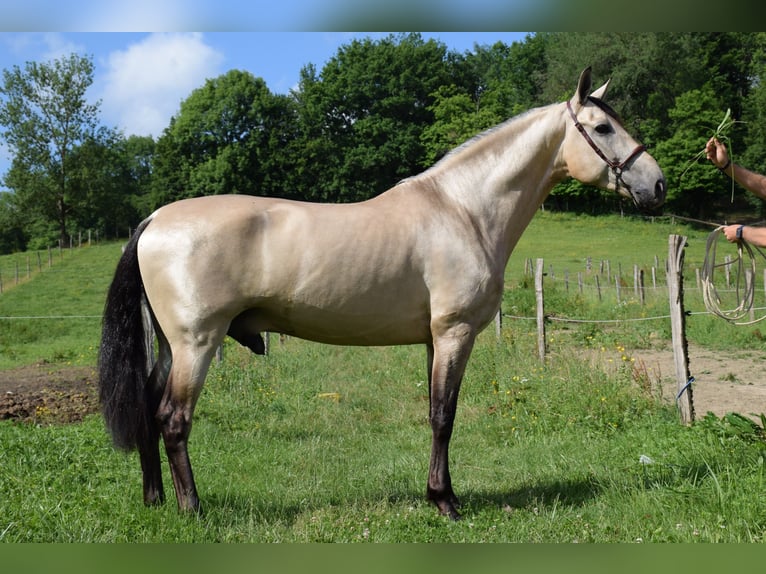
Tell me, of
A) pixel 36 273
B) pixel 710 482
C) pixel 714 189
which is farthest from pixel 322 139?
pixel 710 482

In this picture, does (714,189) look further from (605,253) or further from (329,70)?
(329,70)

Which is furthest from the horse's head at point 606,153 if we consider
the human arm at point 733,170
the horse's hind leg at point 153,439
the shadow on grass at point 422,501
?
the horse's hind leg at point 153,439

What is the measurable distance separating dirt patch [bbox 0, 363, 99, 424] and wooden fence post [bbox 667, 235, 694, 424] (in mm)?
7063

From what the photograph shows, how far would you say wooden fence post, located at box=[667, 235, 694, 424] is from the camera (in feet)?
21.2

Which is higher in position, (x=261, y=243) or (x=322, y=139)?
(x=322, y=139)

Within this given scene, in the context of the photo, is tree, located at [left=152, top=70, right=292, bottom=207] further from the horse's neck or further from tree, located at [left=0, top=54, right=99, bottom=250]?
the horse's neck

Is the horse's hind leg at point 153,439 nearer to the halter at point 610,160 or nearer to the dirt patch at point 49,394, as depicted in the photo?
the halter at point 610,160

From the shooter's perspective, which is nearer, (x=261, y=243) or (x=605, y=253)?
(x=261, y=243)

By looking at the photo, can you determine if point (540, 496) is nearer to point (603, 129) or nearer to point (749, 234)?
point (749, 234)

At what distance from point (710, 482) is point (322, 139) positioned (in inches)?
1715

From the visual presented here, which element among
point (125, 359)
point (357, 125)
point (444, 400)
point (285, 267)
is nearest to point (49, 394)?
point (125, 359)

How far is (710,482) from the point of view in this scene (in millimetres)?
4430

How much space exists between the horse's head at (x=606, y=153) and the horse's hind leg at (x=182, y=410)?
122 inches

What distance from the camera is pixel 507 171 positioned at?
185 inches
